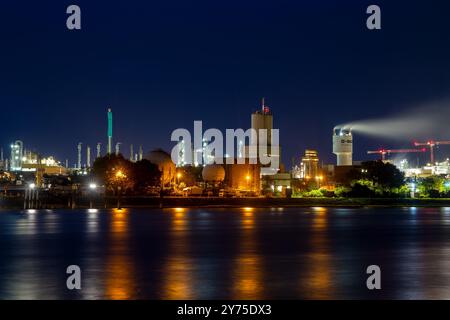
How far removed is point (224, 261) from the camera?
100 feet

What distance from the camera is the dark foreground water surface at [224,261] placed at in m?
22.5

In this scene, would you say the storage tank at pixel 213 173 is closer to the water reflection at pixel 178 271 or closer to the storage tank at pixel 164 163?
the storage tank at pixel 164 163

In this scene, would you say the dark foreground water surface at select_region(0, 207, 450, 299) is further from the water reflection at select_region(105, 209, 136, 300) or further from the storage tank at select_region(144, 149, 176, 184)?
the storage tank at select_region(144, 149, 176, 184)

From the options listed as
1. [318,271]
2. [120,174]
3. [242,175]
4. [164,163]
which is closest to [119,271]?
[318,271]

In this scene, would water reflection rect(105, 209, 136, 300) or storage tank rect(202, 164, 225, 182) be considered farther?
storage tank rect(202, 164, 225, 182)

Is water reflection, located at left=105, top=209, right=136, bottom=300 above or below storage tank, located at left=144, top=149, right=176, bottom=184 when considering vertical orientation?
below

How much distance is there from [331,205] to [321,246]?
63680 mm

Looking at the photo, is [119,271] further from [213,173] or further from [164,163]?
[213,173]

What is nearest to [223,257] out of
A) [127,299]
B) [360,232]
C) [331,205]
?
[127,299]

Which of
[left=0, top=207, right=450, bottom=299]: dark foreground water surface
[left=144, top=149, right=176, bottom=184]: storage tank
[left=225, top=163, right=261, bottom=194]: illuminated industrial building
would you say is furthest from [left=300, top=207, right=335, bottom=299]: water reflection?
[left=225, top=163, right=261, bottom=194]: illuminated industrial building

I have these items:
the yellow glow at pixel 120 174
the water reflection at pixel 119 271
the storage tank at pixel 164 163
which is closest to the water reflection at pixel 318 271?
the water reflection at pixel 119 271

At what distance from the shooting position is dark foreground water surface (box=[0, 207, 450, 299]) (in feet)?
73.7

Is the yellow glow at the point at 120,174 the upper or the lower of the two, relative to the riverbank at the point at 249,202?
upper
